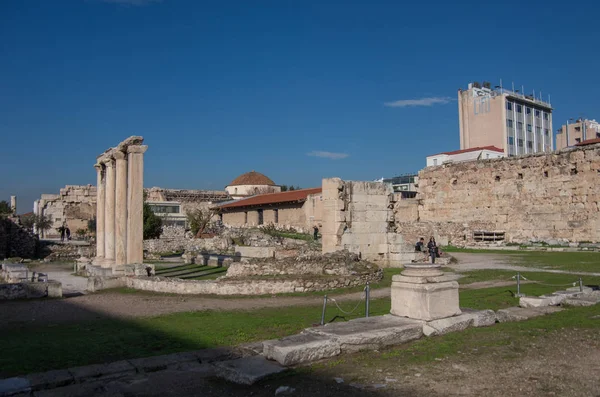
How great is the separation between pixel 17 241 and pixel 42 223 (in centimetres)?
1489

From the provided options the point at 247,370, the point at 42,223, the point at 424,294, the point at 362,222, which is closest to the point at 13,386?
the point at 247,370

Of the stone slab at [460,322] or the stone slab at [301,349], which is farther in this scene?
the stone slab at [460,322]

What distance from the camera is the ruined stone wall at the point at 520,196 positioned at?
99.1 feet

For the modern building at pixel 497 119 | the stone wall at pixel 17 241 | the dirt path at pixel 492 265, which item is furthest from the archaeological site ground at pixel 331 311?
the modern building at pixel 497 119

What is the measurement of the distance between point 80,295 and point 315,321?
8.54 meters

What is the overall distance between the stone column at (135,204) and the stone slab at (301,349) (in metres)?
12.2

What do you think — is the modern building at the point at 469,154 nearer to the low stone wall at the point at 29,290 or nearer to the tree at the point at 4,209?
the tree at the point at 4,209

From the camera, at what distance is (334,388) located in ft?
19.1

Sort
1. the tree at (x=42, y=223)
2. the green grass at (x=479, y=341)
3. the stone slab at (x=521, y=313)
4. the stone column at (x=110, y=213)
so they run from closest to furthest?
the green grass at (x=479, y=341) → the stone slab at (x=521, y=313) → the stone column at (x=110, y=213) → the tree at (x=42, y=223)

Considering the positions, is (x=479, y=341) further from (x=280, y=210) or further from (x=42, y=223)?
(x=42, y=223)

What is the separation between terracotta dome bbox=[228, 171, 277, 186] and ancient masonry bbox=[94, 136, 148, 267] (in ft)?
175

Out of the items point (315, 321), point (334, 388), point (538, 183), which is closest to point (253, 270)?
point (315, 321)

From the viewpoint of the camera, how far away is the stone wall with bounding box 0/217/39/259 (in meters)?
33.9

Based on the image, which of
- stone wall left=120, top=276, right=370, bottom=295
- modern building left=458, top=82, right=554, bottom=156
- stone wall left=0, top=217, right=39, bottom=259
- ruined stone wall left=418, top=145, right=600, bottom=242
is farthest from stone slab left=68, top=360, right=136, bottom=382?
modern building left=458, top=82, right=554, bottom=156
